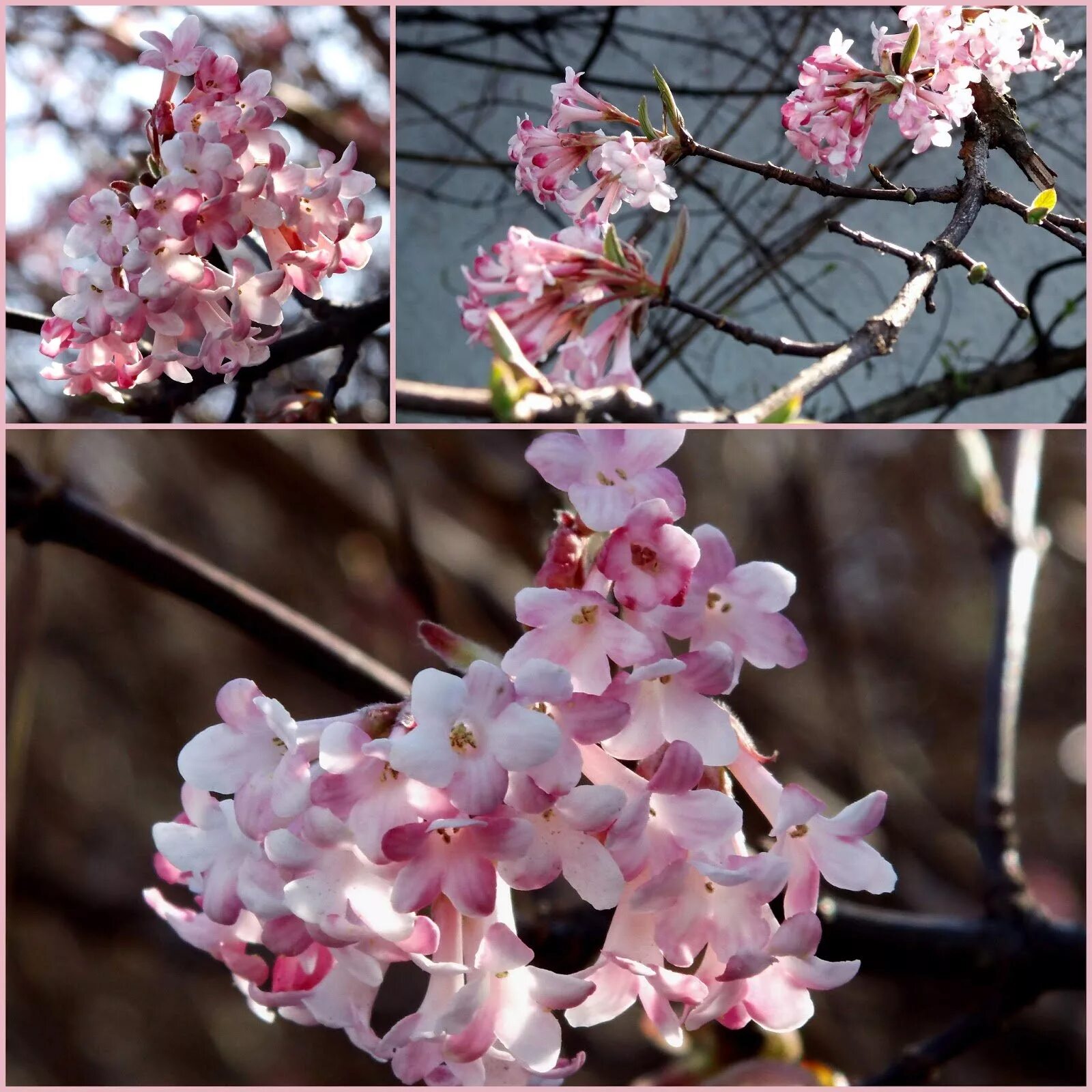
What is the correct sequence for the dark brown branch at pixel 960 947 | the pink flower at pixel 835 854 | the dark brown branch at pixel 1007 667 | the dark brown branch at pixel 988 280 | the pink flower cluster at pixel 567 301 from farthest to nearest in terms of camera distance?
1. the dark brown branch at pixel 1007 667
2. the dark brown branch at pixel 960 947
3. the dark brown branch at pixel 988 280
4. the pink flower cluster at pixel 567 301
5. the pink flower at pixel 835 854

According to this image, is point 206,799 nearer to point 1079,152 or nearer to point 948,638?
point 1079,152

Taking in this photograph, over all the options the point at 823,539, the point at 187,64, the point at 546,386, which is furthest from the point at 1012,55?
the point at 823,539

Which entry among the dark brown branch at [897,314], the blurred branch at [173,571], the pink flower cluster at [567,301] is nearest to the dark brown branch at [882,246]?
the dark brown branch at [897,314]

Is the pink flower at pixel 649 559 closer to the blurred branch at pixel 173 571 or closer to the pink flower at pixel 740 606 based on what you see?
the pink flower at pixel 740 606

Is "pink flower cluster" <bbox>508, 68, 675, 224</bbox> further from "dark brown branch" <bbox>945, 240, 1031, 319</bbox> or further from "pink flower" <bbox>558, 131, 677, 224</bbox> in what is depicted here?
"dark brown branch" <bbox>945, 240, 1031, 319</bbox>

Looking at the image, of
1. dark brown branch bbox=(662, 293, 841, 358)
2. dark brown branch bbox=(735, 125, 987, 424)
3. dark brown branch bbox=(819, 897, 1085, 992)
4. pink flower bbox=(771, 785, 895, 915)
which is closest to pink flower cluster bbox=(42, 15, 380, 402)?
dark brown branch bbox=(662, 293, 841, 358)

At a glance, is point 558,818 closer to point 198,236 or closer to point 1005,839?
point 198,236

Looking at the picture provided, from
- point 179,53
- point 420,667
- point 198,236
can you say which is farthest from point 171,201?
point 420,667
